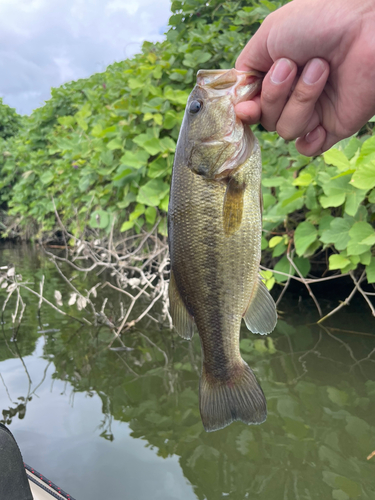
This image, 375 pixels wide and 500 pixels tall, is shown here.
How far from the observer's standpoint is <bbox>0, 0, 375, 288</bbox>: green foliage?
315cm

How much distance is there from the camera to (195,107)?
142cm

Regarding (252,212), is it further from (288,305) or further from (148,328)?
(288,305)

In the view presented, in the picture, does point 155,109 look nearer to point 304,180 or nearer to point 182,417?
point 304,180

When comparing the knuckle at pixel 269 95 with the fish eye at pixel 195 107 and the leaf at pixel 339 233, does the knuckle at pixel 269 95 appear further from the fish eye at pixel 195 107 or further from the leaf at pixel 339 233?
the leaf at pixel 339 233

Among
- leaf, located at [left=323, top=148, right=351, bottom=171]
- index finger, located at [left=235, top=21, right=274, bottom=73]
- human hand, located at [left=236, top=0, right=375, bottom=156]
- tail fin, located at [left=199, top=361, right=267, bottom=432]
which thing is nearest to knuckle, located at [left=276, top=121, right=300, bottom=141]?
human hand, located at [left=236, top=0, right=375, bottom=156]

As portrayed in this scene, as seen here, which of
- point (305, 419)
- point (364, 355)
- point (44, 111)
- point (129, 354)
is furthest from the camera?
point (44, 111)

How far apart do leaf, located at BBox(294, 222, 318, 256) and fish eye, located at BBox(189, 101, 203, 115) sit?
7.73ft

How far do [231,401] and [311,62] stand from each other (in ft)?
4.03

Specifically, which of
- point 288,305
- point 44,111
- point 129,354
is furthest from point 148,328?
point 44,111

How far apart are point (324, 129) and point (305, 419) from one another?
2.03m

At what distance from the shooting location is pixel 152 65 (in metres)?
5.31

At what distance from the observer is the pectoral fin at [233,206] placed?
1.35m

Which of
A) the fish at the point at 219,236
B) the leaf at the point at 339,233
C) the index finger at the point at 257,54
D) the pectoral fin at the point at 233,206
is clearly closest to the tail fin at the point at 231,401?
the fish at the point at 219,236

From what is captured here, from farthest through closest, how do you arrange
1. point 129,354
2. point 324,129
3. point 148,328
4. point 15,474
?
point 148,328 < point 129,354 < point 324,129 < point 15,474
